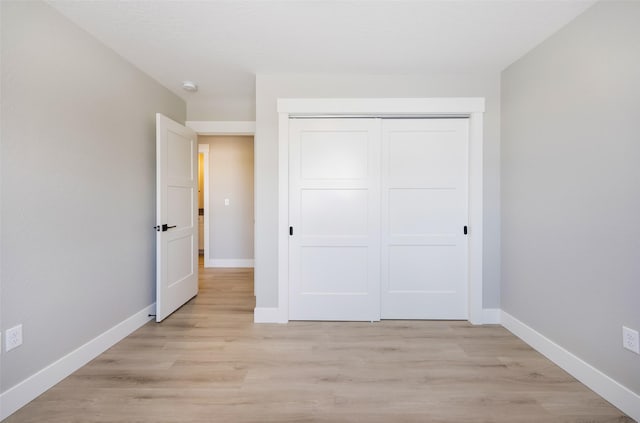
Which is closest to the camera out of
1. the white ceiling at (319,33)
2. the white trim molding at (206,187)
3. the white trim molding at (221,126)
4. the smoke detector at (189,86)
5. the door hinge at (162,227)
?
the white ceiling at (319,33)

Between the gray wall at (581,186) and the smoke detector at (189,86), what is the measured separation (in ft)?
Answer: 9.67

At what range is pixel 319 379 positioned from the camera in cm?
195

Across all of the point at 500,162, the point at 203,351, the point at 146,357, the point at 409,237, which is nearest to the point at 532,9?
the point at 500,162

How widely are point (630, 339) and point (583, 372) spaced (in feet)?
1.38

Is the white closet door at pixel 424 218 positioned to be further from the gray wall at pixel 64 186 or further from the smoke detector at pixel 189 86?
the gray wall at pixel 64 186

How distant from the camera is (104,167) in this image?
233cm

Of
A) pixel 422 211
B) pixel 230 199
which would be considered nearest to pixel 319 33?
pixel 422 211

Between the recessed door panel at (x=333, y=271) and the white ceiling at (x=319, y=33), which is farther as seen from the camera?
the recessed door panel at (x=333, y=271)

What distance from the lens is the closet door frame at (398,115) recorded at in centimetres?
279

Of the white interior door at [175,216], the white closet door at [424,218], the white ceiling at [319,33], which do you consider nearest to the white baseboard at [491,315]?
the white closet door at [424,218]

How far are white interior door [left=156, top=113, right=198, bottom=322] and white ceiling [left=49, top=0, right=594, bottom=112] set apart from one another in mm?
662

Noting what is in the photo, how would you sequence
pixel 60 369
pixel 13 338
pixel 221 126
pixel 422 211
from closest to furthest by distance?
pixel 13 338 < pixel 60 369 < pixel 422 211 < pixel 221 126

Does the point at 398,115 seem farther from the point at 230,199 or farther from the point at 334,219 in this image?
the point at 230,199

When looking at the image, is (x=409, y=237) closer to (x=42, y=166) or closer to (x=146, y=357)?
(x=146, y=357)
